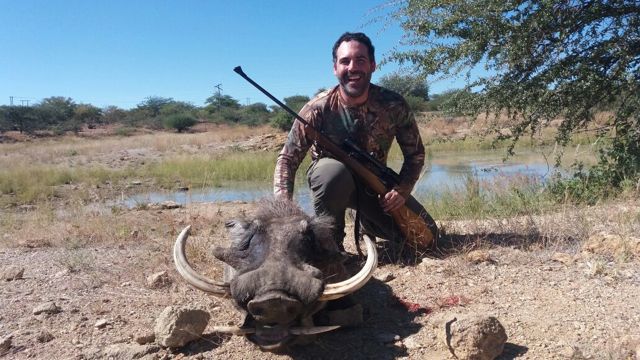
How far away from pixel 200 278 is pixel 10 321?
1.62 m

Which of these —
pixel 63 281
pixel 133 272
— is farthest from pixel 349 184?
pixel 63 281

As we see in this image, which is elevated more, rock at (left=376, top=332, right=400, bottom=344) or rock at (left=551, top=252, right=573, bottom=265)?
rock at (left=551, top=252, right=573, bottom=265)

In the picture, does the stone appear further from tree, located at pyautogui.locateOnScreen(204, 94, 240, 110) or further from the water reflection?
tree, located at pyautogui.locateOnScreen(204, 94, 240, 110)

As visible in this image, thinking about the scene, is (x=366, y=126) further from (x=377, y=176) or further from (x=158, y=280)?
(x=158, y=280)

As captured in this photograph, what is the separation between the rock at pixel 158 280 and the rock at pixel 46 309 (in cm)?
61

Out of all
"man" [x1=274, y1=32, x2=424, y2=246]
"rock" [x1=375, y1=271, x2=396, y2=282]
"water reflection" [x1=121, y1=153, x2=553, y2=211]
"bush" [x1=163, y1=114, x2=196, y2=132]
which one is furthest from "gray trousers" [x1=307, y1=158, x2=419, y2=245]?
"bush" [x1=163, y1=114, x2=196, y2=132]

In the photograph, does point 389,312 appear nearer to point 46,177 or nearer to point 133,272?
point 133,272

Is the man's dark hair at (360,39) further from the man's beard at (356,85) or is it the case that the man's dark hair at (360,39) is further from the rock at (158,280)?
the rock at (158,280)

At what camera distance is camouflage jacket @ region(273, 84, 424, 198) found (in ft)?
12.8

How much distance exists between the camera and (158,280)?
369 cm

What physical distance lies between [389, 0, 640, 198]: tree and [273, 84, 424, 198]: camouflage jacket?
237cm

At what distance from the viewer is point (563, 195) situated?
5.82m

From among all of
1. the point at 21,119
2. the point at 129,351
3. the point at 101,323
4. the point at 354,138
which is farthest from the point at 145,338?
the point at 21,119

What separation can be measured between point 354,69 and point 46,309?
2.54 m
